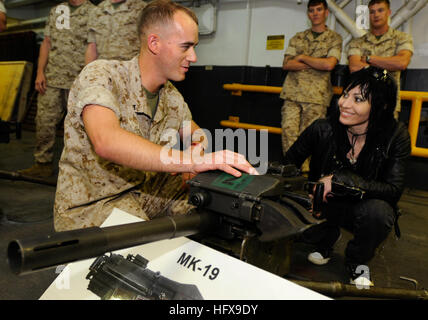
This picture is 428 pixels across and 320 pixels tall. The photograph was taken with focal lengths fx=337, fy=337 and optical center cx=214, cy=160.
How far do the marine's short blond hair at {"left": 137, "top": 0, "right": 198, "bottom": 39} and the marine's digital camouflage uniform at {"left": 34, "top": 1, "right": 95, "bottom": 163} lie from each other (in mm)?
2365

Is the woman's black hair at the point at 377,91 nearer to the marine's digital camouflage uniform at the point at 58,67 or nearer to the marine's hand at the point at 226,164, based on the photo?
the marine's hand at the point at 226,164

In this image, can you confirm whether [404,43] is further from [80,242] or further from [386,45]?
[80,242]

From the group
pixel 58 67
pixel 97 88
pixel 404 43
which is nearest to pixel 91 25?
pixel 58 67

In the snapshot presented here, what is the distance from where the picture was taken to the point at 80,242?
60cm

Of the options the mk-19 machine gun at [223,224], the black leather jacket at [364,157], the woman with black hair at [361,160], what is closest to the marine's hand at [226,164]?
the mk-19 machine gun at [223,224]

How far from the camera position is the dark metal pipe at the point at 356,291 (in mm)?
1093

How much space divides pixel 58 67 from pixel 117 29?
2.73 feet

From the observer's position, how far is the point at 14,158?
14.3ft

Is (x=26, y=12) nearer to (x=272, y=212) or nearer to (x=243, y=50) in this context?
(x=243, y=50)

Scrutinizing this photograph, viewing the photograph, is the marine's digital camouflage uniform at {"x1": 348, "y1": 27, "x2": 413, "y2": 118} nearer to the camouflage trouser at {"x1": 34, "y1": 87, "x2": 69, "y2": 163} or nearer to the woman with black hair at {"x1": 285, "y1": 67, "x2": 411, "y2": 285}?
the woman with black hair at {"x1": 285, "y1": 67, "x2": 411, "y2": 285}

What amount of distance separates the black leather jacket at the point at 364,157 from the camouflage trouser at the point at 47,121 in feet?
8.46

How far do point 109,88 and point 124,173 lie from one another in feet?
1.15

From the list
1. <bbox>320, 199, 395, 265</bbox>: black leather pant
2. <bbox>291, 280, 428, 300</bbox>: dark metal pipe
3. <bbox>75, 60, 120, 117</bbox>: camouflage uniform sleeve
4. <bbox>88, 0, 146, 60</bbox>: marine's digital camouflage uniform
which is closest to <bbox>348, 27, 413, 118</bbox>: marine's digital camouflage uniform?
<bbox>320, 199, 395, 265</bbox>: black leather pant

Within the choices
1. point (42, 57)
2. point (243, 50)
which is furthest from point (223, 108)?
point (42, 57)
